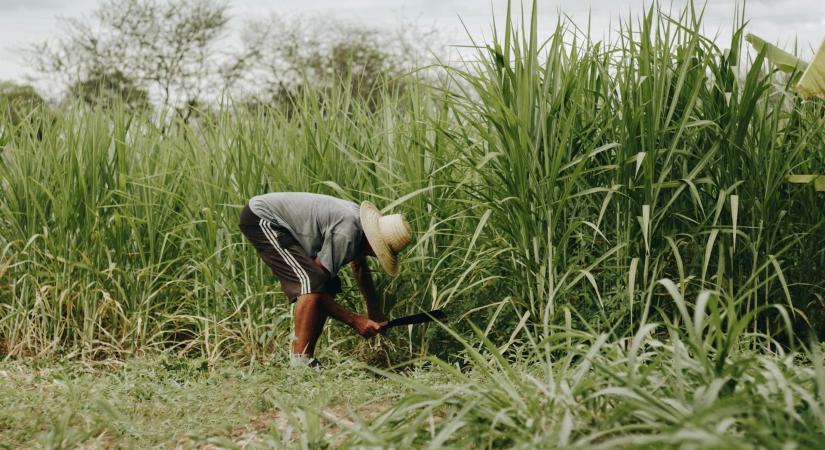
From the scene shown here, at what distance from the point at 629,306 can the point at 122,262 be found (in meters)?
3.19

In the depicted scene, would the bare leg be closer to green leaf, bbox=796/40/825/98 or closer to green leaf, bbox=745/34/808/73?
green leaf, bbox=796/40/825/98

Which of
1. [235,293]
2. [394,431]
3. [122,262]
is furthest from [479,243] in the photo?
[122,262]

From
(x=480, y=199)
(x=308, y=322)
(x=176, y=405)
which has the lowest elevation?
(x=176, y=405)

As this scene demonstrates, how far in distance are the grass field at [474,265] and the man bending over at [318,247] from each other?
0.19 meters

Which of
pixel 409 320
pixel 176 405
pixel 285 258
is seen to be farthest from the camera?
pixel 285 258

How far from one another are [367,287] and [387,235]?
437 mm

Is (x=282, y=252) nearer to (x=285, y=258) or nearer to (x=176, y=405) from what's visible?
(x=285, y=258)

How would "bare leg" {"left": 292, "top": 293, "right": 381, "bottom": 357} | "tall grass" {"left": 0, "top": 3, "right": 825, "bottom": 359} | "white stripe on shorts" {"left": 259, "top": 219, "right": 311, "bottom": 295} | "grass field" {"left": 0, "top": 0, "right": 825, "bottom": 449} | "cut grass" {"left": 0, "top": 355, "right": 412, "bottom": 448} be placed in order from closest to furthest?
"grass field" {"left": 0, "top": 0, "right": 825, "bottom": 449} < "cut grass" {"left": 0, "top": 355, "right": 412, "bottom": 448} < "tall grass" {"left": 0, "top": 3, "right": 825, "bottom": 359} < "bare leg" {"left": 292, "top": 293, "right": 381, "bottom": 357} < "white stripe on shorts" {"left": 259, "top": 219, "right": 311, "bottom": 295}

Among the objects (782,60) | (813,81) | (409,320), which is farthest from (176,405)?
(782,60)

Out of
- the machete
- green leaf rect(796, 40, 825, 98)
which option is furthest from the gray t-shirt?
green leaf rect(796, 40, 825, 98)

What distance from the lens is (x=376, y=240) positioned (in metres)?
4.18

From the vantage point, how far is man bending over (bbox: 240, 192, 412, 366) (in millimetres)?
4242

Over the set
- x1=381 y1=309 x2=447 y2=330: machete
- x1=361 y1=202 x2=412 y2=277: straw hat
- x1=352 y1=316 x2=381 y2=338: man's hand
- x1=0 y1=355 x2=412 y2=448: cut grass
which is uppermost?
x1=361 y1=202 x2=412 y2=277: straw hat

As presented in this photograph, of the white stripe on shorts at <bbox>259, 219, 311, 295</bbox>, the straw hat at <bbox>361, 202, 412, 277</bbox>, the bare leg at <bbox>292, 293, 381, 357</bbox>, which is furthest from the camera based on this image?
the white stripe on shorts at <bbox>259, 219, 311, 295</bbox>
